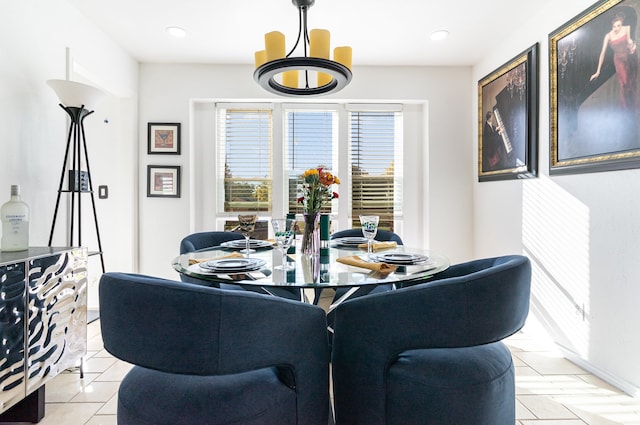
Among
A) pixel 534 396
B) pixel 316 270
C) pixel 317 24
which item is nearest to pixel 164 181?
pixel 317 24

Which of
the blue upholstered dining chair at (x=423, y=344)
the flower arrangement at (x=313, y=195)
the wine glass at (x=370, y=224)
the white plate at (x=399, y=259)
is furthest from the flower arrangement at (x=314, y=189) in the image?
the blue upholstered dining chair at (x=423, y=344)

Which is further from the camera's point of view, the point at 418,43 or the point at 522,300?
the point at 418,43

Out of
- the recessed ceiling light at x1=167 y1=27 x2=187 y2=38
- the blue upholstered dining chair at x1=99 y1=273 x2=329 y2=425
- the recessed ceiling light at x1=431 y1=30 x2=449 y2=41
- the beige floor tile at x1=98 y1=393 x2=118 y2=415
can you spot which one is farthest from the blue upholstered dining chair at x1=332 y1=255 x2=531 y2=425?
the recessed ceiling light at x1=167 y1=27 x2=187 y2=38

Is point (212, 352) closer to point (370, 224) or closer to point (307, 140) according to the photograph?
point (370, 224)

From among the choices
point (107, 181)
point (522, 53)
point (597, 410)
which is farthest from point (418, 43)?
point (107, 181)

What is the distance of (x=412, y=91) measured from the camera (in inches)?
140

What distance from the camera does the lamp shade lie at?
2.02m

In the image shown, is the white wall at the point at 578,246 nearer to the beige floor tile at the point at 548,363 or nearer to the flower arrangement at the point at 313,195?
the beige floor tile at the point at 548,363

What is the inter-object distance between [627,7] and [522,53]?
91 centimetres

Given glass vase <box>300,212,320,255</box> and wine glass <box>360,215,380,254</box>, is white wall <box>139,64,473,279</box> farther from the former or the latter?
glass vase <box>300,212,320,255</box>

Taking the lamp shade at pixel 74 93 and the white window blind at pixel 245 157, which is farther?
the white window blind at pixel 245 157

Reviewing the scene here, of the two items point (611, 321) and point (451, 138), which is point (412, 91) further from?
point (611, 321)

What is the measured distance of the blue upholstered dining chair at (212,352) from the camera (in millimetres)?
855

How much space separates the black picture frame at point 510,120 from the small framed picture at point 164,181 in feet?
10.2
